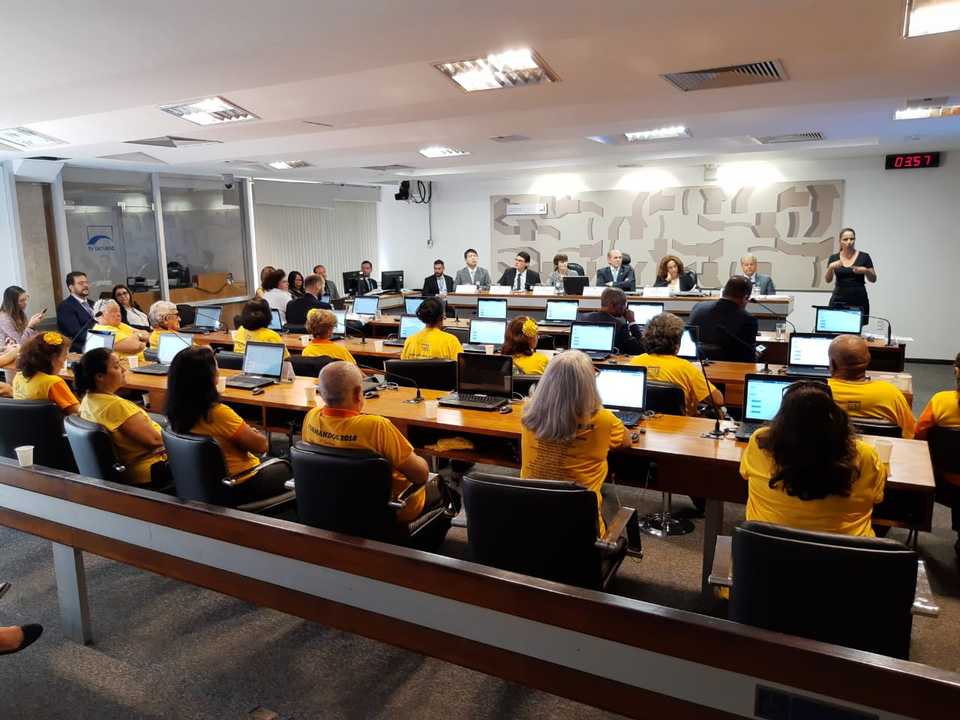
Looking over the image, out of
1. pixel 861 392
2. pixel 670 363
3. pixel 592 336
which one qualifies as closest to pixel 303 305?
pixel 592 336

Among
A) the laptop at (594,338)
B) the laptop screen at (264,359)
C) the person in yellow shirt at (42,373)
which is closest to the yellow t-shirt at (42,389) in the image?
the person in yellow shirt at (42,373)

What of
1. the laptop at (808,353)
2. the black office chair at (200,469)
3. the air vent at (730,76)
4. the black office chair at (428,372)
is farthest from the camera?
the laptop at (808,353)

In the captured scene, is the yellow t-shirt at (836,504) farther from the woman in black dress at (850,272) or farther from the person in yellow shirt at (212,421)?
the woman in black dress at (850,272)

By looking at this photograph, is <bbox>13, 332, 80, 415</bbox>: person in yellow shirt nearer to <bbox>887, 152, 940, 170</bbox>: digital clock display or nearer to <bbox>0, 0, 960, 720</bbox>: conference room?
<bbox>0, 0, 960, 720</bbox>: conference room

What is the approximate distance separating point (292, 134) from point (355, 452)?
196 inches

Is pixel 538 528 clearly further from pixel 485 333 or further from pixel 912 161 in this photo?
pixel 912 161

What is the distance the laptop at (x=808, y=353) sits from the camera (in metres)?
4.75

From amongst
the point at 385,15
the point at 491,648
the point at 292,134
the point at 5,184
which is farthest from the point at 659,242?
the point at 491,648

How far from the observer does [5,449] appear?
3.35 m

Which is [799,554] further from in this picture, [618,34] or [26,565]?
[26,565]

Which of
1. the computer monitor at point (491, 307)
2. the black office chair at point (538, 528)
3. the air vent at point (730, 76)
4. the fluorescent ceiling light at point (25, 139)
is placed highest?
the fluorescent ceiling light at point (25, 139)

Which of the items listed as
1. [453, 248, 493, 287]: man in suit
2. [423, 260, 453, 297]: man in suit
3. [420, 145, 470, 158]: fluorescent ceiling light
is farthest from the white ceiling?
[423, 260, 453, 297]: man in suit

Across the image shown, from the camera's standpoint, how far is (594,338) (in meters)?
5.59

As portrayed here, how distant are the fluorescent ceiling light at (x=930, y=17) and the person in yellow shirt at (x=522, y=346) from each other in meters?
2.40
